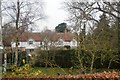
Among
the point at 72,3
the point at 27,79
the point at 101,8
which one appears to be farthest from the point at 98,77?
the point at 72,3

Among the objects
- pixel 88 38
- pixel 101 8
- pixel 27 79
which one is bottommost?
pixel 27 79

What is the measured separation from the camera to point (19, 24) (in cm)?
2738

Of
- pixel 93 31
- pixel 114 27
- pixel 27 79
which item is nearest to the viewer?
pixel 27 79

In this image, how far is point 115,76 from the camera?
7.32 meters

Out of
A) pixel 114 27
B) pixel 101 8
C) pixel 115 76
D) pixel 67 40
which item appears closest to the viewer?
pixel 115 76

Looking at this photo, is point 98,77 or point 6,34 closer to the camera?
point 98,77

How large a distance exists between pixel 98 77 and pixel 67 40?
2045 inches

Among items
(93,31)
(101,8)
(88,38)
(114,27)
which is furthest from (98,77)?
(101,8)

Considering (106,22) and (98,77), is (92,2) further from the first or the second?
(98,77)

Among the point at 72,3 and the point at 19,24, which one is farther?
the point at 72,3

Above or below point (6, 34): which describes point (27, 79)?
below

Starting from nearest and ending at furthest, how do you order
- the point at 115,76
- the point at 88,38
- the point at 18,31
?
the point at 115,76 → the point at 88,38 → the point at 18,31

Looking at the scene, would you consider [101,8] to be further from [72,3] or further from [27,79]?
[27,79]

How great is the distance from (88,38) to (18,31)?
42.4 feet
